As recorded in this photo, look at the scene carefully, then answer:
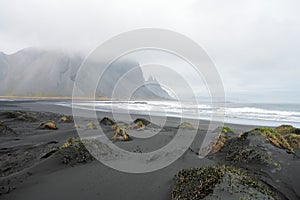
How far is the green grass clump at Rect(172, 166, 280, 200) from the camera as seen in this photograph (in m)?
4.15

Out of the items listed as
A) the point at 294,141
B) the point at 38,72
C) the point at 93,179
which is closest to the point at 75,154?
the point at 93,179

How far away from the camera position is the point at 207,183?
4305 mm

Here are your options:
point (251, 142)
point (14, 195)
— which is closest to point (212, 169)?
point (251, 142)

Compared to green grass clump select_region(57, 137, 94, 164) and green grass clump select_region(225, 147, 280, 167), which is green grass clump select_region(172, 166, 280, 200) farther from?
green grass clump select_region(57, 137, 94, 164)

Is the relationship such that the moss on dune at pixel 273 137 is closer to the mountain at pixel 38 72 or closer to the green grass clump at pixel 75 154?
the green grass clump at pixel 75 154

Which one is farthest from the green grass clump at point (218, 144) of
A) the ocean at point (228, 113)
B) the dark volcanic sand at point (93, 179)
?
the ocean at point (228, 113)

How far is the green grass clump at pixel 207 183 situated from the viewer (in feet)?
13.6

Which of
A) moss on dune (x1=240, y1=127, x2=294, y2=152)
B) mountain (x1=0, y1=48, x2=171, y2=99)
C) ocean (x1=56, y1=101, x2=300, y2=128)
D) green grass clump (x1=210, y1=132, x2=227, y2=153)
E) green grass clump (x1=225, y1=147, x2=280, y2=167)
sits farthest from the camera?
mountain (x1=0, y1=48, x2=171, y2=99)

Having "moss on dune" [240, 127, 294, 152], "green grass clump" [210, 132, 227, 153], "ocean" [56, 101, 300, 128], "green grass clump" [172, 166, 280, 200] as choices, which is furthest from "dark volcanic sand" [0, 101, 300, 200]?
"ocean" [56, 101, 300, 128]

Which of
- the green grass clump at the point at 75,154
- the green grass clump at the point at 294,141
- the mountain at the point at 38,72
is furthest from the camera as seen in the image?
the mountain at the point at 38,72

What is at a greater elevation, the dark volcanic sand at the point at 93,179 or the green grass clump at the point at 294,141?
the green grass clump at the point at 294,141

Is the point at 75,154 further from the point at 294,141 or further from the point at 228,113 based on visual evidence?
the point at 228,113

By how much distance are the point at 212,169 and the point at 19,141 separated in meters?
9.94

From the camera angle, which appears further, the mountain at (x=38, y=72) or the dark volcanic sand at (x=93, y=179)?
the mountain at (x=38, y=72)
